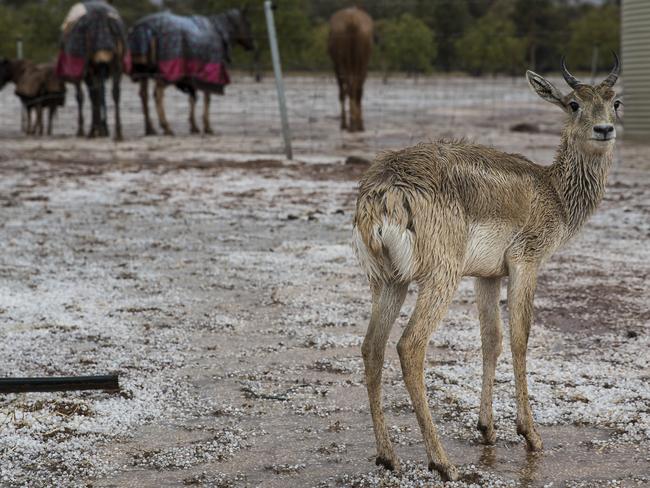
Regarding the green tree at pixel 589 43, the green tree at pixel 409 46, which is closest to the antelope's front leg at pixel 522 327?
the green tree at pixel 409 46

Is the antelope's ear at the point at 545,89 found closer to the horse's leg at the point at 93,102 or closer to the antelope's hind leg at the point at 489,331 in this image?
the antelope's hind leg at the point at 489,331

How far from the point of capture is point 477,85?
3616cm

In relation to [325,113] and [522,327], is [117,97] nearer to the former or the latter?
[325,113]

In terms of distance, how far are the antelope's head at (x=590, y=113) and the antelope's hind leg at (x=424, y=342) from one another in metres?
1.08

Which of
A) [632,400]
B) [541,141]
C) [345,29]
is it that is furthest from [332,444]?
[345,29]

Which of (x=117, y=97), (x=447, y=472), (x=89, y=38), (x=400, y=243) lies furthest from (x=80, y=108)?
(x=447, y=472)

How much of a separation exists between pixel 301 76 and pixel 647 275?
32.0 metres

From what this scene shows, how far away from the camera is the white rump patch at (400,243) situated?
414cm

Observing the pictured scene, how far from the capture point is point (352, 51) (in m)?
20.5

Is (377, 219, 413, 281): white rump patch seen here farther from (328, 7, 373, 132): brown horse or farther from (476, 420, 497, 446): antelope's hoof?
(328, 7, 373, 132): brown horse

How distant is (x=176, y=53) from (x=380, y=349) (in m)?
15.7

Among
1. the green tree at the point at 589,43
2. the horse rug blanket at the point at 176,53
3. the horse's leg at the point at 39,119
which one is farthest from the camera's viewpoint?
the green tree at the point at 589,43

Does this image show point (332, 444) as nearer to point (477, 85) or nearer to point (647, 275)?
point (647, 275)

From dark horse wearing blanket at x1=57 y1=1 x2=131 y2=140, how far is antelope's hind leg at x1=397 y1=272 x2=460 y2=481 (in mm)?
14891
